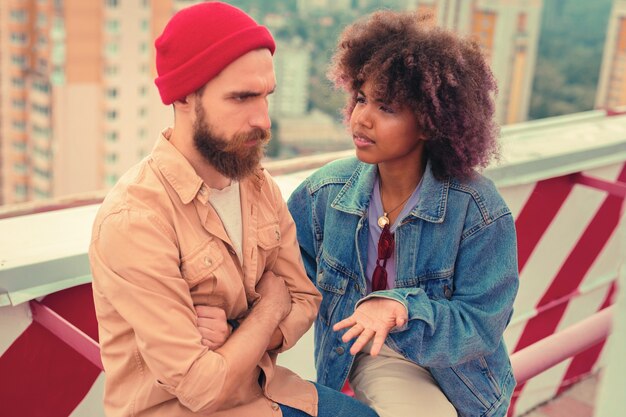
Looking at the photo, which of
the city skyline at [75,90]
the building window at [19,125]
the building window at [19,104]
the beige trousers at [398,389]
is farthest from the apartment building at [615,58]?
the building window at [19,125]

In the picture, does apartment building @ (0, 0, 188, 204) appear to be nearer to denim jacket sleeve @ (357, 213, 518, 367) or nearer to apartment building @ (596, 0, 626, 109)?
apartment building @ (596, 0, 626, 109)

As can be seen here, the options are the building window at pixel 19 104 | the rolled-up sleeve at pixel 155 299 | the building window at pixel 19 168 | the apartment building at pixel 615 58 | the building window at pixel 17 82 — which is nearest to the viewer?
the rolled-up sleeve at pixel 155 299

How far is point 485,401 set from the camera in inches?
63.5

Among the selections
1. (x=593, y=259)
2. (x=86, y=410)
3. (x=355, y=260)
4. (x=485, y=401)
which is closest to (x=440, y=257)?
(x=355, y=260)

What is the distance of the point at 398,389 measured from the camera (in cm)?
158

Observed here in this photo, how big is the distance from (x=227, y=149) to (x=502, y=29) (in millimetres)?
9559

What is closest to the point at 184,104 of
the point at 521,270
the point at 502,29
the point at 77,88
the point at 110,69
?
the point at 521,270

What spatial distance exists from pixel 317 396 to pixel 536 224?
4.98 ft

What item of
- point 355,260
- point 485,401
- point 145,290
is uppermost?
point 145,290

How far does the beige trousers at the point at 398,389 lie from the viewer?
1.56 m

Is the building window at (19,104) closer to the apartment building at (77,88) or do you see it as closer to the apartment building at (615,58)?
the apartment building at (77,88)

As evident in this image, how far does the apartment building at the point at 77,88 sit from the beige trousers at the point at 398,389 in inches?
1308

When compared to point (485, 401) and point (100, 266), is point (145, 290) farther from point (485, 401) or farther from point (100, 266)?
point (485, 401)

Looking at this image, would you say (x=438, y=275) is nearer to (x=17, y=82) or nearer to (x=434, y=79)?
(x=434, y=79)
